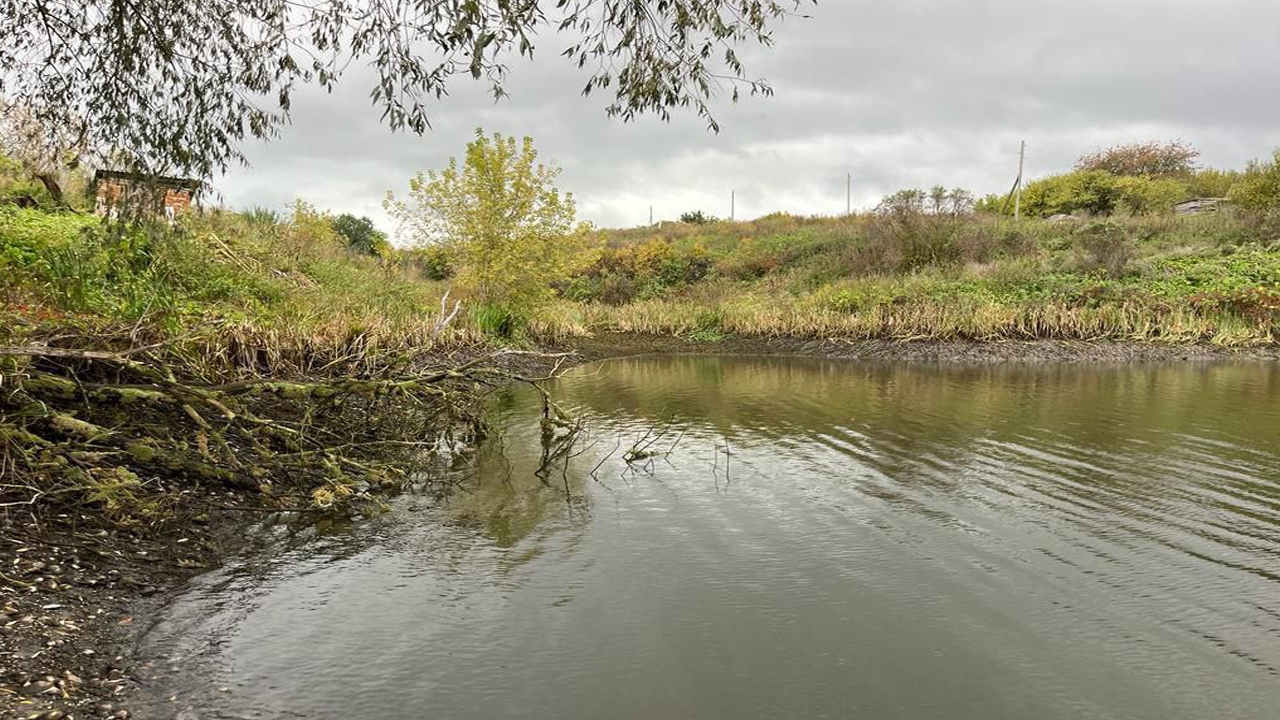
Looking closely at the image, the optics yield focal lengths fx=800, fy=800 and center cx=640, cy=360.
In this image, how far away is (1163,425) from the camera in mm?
11305

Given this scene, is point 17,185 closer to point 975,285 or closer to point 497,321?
point 497,321

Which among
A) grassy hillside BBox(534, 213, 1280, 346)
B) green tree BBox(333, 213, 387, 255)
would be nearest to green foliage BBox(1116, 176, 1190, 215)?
grassy hillside BBox(534, 213, 1280, 346)

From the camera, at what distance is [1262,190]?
34.1 meters

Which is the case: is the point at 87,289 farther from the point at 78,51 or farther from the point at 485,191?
the point at 485,191

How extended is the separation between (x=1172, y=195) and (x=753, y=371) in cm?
3231

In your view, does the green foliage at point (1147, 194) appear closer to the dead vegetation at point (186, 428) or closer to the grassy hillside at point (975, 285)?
the grassy hillside at point (975, 285)

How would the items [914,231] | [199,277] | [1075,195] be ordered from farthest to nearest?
[1075,195], [914,231], [199,277]

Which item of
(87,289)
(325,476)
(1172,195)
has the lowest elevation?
(325,476)

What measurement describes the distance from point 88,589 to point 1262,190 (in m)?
42.7

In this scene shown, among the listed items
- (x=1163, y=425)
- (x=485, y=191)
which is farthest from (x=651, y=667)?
(x=485, y=191)

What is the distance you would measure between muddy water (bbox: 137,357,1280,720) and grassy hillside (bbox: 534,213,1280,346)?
1564cm

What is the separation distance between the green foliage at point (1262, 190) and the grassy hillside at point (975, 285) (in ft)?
4.94

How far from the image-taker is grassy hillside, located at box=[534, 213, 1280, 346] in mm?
24312

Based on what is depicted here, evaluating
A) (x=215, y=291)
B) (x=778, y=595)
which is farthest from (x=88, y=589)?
(x=215, y=291)
